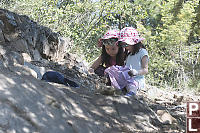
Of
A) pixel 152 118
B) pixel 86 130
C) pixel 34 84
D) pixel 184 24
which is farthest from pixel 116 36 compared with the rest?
pixel 184 24

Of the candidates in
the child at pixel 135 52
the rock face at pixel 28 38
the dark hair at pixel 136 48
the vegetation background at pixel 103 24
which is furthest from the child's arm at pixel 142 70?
the vegetation background at pixel 103 24

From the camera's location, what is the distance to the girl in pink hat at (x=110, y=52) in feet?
14.3

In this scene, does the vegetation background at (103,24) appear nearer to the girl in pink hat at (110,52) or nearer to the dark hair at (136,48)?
the girl in pink hat at (110,52)

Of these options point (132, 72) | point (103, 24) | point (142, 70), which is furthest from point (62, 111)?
point (103, 24)

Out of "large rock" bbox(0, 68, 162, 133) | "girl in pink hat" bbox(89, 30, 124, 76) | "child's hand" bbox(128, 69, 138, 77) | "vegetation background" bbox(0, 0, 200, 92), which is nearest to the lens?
"large rock" bbox(0, 68, 162, 133)

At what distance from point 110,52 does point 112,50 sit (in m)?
0.06

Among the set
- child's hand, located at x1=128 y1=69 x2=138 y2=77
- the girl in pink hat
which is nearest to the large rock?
child's hand, located at x1=128 y1=69 x2=138 y2=77

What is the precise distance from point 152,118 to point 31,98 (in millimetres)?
1302

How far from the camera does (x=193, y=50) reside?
11.5 metres

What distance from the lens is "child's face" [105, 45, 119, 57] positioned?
4.43m

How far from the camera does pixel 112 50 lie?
4461mm

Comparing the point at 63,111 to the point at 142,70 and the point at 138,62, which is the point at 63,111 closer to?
the point at 142,70

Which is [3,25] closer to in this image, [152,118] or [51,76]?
[51,76]

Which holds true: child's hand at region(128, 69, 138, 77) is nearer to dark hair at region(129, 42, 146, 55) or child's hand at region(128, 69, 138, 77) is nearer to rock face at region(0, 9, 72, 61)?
dark hair at region(129, 42, 146, 55)
